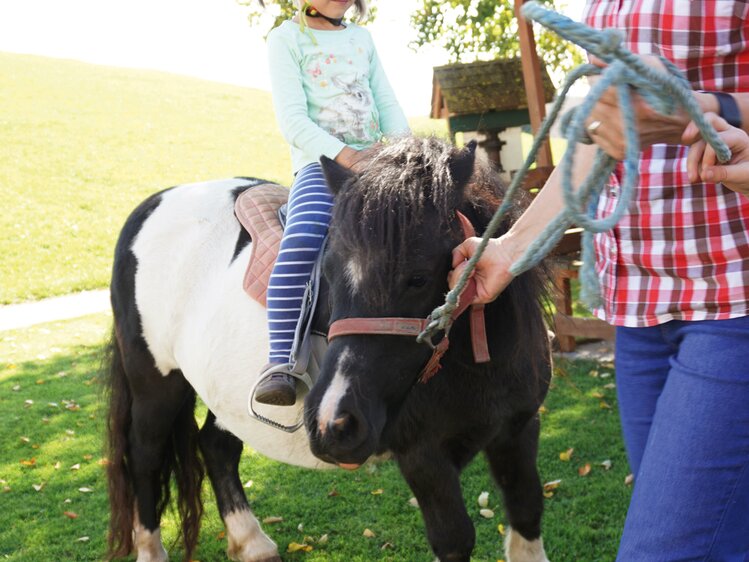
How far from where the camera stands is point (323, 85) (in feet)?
9.88

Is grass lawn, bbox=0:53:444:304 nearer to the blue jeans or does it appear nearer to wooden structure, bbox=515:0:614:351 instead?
wooden structure, bbox=515:0:614:351

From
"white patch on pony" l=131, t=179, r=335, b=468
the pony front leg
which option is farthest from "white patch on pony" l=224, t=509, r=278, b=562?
the pony front leg

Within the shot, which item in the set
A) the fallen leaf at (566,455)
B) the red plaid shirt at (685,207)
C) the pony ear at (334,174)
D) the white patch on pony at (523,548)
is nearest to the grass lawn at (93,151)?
the fallen leaf at (566,455)

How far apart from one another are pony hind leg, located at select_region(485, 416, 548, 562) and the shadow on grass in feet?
1.79

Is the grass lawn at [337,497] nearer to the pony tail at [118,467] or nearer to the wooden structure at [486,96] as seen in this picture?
the pony tail at [118,467]

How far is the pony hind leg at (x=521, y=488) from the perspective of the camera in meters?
2.74

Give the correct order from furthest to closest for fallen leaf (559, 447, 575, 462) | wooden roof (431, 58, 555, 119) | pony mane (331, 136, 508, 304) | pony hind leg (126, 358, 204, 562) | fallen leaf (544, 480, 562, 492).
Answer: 1. wooden roof (431, 58, 555, 119)
2. fallen leaf (559, 447, 575, 462)
3. fallen leaf (544, 480, 562, 492)
4. pony hind leg (126, 358, 204, 562)
5. pony mane (331, 136, 508, 304)

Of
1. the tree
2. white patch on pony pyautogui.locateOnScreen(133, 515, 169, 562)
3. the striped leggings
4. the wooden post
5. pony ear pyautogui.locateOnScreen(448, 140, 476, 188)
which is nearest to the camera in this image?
pony ear pyautogui.locateOnScreen(448, 140, 476, 188)

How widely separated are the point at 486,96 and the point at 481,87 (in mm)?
94

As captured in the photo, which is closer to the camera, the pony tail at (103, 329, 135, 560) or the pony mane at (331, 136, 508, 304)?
the pony mane at (331, 136, 508, 304)

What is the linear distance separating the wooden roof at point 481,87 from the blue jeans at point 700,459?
5.43 metres

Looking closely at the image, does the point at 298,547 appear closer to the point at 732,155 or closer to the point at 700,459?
the point at 700,459

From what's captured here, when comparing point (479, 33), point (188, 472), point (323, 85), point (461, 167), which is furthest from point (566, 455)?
point (479, 33)

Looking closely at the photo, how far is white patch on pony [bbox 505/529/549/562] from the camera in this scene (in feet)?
9.64
